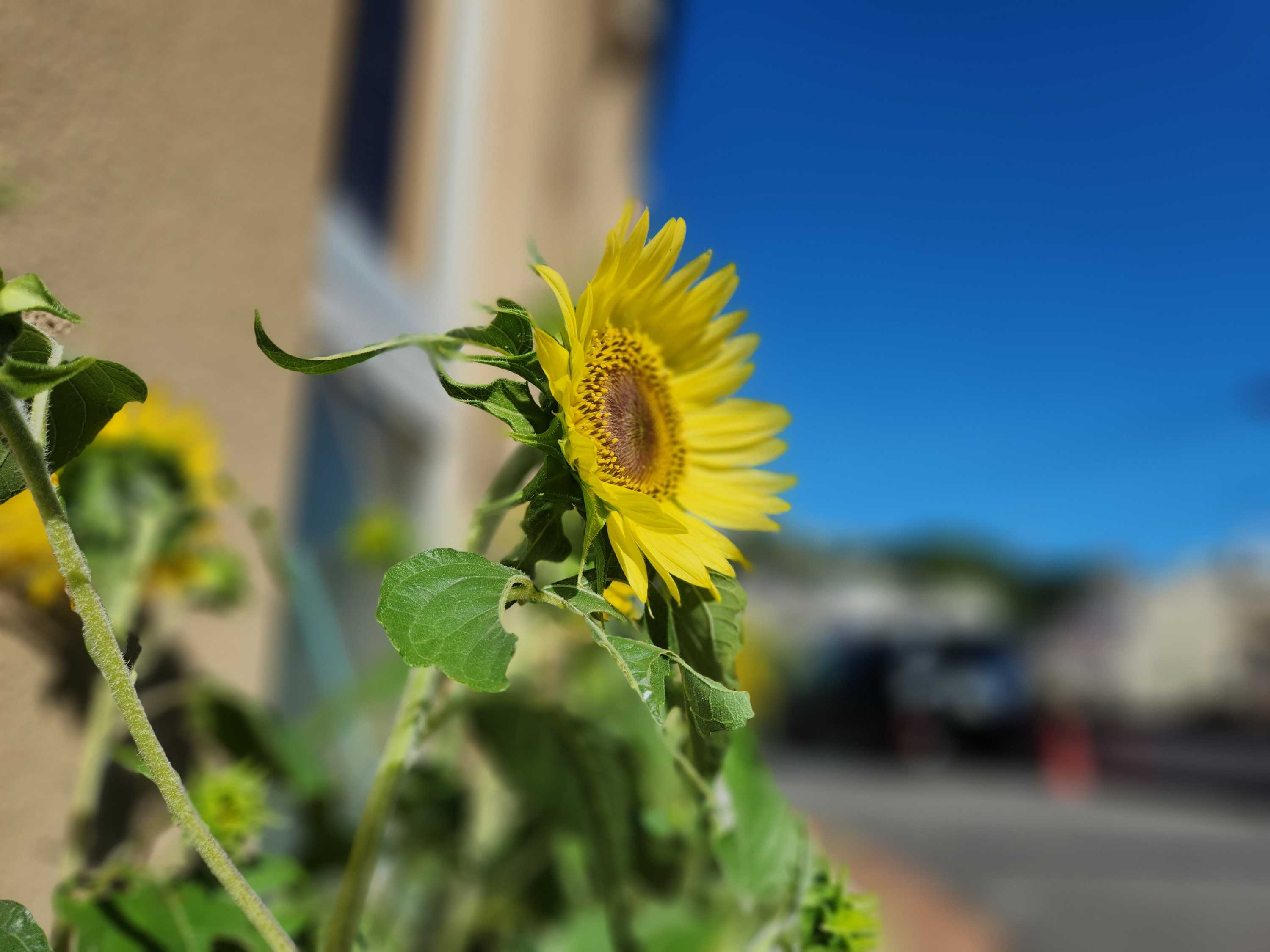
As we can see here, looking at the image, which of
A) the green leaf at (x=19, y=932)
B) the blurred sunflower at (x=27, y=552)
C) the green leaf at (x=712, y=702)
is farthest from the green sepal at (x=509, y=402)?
the blurred sunflower at (x=27, y=552)

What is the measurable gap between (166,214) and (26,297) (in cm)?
52

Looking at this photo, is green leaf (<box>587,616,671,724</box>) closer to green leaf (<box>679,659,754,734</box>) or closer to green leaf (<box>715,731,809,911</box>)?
green leaf (<box>679,659,754,734</box>)

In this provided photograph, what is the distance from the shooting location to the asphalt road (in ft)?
11.2

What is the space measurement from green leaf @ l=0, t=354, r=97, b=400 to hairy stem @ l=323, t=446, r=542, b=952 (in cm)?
16

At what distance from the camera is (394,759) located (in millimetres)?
440

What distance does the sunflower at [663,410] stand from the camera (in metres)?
0.38

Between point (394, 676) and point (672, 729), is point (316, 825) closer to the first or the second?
point (394, 676)

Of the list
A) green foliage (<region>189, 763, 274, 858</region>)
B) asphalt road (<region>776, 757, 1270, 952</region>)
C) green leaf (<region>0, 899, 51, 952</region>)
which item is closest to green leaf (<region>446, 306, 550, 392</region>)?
green leaf (<region>0, 899, 51, 952</region>)

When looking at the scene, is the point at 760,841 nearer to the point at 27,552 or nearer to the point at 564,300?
the point at 564,300

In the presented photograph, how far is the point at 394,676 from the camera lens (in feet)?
2.96

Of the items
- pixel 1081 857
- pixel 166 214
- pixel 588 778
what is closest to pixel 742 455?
pixel 588 778

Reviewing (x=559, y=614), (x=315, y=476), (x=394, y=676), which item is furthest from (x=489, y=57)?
(x=559, y=614)

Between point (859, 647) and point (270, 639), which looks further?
point (859, 647)

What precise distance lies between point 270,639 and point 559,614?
2.22ft
